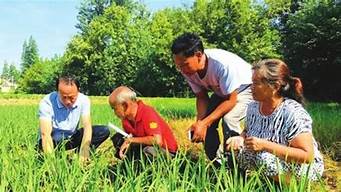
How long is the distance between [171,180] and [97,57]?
35.4 meters

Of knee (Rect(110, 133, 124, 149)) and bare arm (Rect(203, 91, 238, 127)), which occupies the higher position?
bare arm (Rect(203, 91, 238, 127))

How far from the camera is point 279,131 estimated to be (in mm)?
2441

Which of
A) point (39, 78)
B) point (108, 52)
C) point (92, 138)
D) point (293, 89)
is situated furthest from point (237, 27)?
point (293, 89)

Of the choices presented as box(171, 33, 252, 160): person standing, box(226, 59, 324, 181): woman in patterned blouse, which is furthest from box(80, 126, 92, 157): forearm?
box(226, 59, 324, 181): woman in patterned blouse

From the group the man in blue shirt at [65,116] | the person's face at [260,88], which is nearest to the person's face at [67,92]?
the man in blue shirt at [65,116]

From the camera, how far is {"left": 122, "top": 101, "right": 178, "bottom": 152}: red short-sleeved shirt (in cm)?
325

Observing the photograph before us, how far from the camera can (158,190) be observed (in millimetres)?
2031

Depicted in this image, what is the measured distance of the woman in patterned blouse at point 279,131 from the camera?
7.38 ft

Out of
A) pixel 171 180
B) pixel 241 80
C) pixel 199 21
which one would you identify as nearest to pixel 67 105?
pixel 241 80

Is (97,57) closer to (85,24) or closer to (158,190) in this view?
(85,24)

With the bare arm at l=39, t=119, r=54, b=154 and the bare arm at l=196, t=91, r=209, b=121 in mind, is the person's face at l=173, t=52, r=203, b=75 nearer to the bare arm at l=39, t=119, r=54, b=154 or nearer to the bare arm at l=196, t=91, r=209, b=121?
the bare arm at l=196, t=91, r=209, b=121

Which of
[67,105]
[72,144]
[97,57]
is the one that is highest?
[97,57]

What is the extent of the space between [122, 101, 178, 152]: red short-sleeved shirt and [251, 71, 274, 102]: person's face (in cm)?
97

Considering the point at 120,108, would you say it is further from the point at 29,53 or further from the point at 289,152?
the point at 29,53
